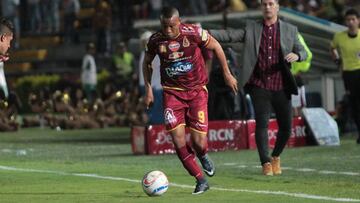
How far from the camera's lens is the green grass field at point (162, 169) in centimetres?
1197

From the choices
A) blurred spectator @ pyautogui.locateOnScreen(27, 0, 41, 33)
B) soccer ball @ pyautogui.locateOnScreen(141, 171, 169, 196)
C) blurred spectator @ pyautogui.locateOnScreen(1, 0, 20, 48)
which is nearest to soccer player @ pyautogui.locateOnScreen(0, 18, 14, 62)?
soccer ball @ pyautogui.locateOnScreen(141, 171, 169, 196)

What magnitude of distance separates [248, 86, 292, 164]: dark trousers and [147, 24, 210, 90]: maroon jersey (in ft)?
6.00

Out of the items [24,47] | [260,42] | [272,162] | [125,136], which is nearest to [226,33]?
[260,42]

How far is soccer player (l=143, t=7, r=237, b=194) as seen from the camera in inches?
504

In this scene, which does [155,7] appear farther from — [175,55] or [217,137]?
[175,55]

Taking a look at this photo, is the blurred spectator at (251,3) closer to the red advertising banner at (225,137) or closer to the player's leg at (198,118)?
the red advertising banner at (225,137)

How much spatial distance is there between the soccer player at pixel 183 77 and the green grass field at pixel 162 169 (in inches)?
25.9

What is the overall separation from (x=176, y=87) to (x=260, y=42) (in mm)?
2196

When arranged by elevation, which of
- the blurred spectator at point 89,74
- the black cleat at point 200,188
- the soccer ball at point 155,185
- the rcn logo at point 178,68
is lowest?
the blurred spectator at point 89,74

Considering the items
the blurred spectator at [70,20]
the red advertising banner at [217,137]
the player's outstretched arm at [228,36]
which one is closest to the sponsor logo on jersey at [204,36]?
the player's outstretched arm at [228,36]

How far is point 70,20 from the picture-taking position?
1647 inches

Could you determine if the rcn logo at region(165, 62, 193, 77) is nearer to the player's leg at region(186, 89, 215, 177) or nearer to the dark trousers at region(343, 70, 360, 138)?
the player's leg at region(186, 89, 215, 177)

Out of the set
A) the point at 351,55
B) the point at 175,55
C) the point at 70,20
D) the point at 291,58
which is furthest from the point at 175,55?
the point at 70,20

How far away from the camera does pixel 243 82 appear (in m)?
14.9
